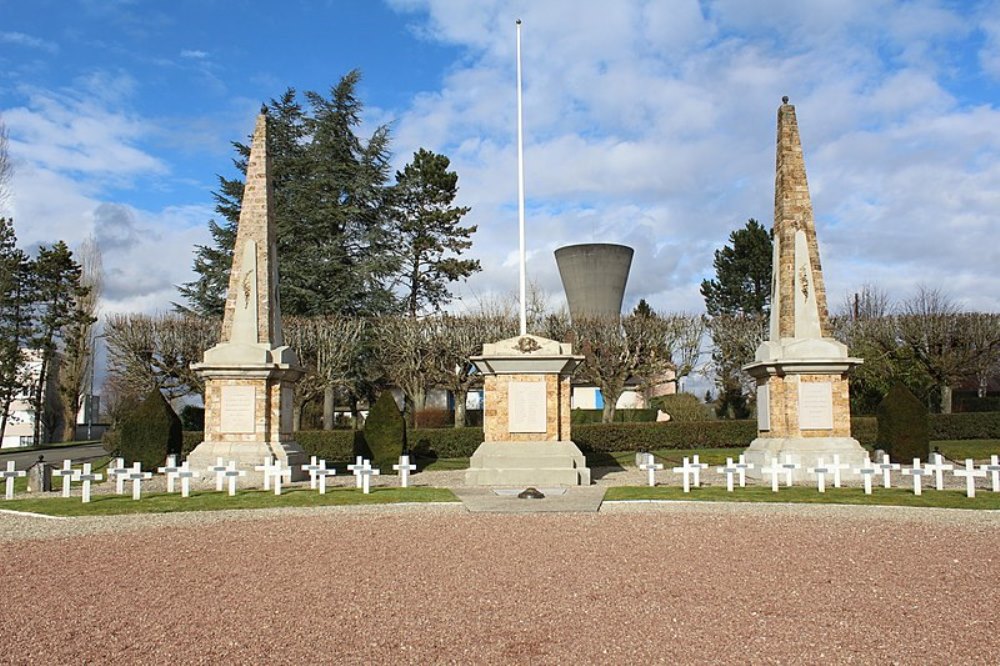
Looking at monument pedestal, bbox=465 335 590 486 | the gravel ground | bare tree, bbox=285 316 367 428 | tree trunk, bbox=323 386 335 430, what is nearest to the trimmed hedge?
bare tree, bbox=285 316 367 428

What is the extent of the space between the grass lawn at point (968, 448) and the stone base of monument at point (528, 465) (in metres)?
14.0

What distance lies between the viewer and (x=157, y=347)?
1282 inches

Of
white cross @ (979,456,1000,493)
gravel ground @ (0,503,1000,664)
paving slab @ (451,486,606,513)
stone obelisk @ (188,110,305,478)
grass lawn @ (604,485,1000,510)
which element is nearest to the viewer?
gravel ground @ (0,503,1000,664)

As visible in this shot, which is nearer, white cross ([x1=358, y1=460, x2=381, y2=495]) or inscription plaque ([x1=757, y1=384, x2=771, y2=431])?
white cross ([x1=358, y1=460, x2=381, y2=495])

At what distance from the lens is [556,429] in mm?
16219

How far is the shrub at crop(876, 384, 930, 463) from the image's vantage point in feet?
59.7

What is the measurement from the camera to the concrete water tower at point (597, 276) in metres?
61.4

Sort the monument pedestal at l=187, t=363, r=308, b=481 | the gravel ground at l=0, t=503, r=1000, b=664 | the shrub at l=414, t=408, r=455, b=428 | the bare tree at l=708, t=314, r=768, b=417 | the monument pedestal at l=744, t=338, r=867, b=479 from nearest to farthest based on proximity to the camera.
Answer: the gravel ground at l=0, t=503, r=1000, b=664
the monument pedestal at l=744, t=338, r=867, b=479
the monument pedestal at l=187, t=363, r=308, b=481
the bare tree at l=708, t=314, r=768, b=417
the shrub at l=414, t=408, r=455, b=428

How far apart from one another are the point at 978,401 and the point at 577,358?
3442cm

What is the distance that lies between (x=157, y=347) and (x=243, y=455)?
59.0 ft

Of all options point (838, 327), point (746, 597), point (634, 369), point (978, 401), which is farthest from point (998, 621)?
point (978, 401)

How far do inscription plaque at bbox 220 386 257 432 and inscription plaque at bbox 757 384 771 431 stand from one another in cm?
1153

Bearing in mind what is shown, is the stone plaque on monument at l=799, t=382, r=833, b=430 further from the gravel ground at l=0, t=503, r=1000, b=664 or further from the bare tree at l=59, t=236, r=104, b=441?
the bare tree at l=59, t=236, r=104, b=441

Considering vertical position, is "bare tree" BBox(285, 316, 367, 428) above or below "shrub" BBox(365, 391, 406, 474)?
above
